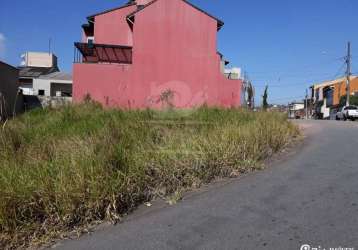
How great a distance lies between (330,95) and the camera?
7419cm

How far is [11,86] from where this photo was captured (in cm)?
2509

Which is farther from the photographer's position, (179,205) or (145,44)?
(145,44)

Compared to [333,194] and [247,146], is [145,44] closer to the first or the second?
[247,146]

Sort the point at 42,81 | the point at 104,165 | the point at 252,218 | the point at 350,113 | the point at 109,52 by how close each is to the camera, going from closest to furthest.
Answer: the point at 252,218, the point at 104,165, the point at 109,52, the point at 350,113, the point at 42,81

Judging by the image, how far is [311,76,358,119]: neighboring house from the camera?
6938cm

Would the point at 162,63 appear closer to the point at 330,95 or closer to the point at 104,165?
the point at 104,165

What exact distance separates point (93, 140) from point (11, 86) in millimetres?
20348

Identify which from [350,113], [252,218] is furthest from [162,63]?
[252,218]

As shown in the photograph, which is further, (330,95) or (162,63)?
(330,95)

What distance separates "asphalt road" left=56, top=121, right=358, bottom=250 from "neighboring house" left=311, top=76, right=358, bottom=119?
61.3 meters

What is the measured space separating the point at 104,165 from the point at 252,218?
2.10m

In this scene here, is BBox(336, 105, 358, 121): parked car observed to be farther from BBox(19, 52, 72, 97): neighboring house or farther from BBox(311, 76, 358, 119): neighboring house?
BBox(19, 52, 72, 97): neighboring house

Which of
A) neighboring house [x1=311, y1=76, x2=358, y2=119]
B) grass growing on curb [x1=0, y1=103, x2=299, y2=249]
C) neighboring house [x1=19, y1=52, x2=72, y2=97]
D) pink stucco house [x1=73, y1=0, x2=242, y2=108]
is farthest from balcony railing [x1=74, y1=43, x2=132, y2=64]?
neighboring house [x1=311, y1=76, x2=358, y2=119]

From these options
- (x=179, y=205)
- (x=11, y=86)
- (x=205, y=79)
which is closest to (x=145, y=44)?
(x=205, y=79)
